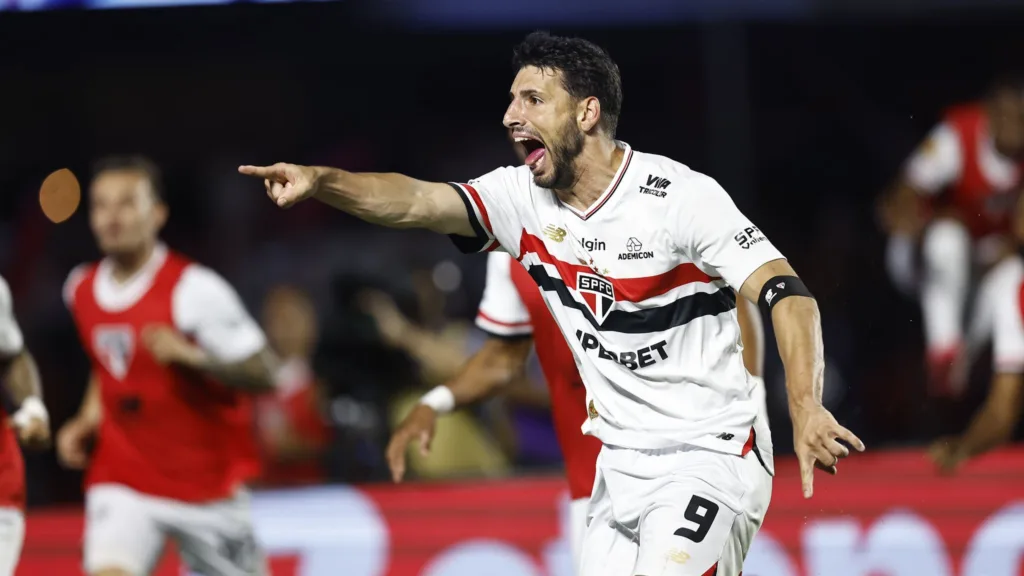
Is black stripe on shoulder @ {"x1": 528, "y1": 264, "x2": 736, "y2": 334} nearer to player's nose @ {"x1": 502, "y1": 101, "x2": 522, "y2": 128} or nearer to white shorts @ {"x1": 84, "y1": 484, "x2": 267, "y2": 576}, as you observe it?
player's nose @ {"x1": 502, "y1": 101, "x2": 522, "y2": 128}

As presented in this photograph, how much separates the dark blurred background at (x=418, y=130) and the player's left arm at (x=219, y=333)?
7.51 ft

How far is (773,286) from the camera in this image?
A: 4230mm

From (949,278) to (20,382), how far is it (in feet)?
19.3

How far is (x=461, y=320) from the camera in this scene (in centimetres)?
963

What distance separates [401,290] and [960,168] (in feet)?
12.3

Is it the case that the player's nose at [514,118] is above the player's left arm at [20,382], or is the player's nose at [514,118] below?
above

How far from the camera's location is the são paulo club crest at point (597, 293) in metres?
4.49

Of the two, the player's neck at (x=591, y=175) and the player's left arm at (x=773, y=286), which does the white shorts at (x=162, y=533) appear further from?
the player's left arm at (x=773, y=286)

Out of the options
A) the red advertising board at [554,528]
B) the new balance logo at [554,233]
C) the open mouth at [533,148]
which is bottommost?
the red advertising board at [554,528]

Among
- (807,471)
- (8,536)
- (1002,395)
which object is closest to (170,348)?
(8,536)

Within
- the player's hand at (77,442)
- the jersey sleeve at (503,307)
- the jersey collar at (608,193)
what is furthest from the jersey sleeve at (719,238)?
the player's hand at (77,442)

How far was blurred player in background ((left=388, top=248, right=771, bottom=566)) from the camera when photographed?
18.2 feet

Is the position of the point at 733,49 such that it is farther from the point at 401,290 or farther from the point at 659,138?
the point at 401,290

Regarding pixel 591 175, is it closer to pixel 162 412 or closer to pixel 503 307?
pixel 503 307
